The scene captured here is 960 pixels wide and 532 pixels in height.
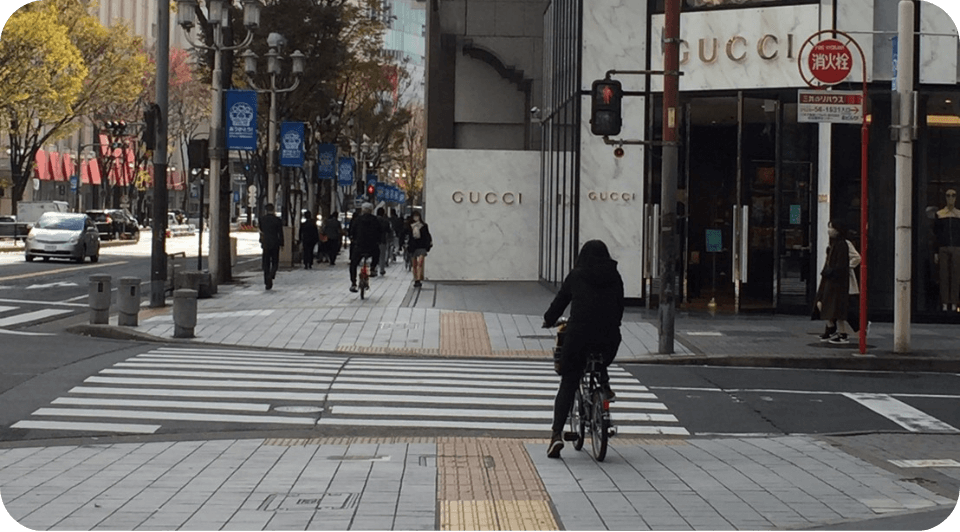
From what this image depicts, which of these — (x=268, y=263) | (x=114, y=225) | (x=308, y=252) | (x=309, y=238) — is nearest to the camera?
(x=268, y=263)

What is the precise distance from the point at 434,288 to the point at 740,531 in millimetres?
27847

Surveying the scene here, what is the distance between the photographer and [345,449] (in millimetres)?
11703

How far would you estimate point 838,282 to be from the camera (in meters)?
21.2

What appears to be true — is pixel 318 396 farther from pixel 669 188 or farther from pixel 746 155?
pixel 746 155

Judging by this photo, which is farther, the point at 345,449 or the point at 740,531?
the point at 345,449

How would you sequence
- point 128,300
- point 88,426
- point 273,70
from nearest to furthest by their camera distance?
point 88,426 → point 128,300 → point 273,70

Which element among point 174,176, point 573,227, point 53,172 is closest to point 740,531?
point 573,227

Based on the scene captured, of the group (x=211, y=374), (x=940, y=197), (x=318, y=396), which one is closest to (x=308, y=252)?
(x=940, y=197)

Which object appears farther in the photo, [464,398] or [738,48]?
[738,48]

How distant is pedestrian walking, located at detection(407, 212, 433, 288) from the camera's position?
35.3 metres

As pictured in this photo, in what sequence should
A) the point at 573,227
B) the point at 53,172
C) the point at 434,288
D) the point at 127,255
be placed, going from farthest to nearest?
the point at 53,172 < the point at 127,255 < the point at 434,288 < the point at 573,227

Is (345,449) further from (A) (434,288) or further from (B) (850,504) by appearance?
(A) (434,288)

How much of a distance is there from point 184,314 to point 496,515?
45.6ft

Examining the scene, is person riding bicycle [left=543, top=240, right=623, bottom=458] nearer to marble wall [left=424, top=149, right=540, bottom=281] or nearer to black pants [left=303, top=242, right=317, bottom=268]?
marble wall [left=424, top=149, right=540, bottom=281]
